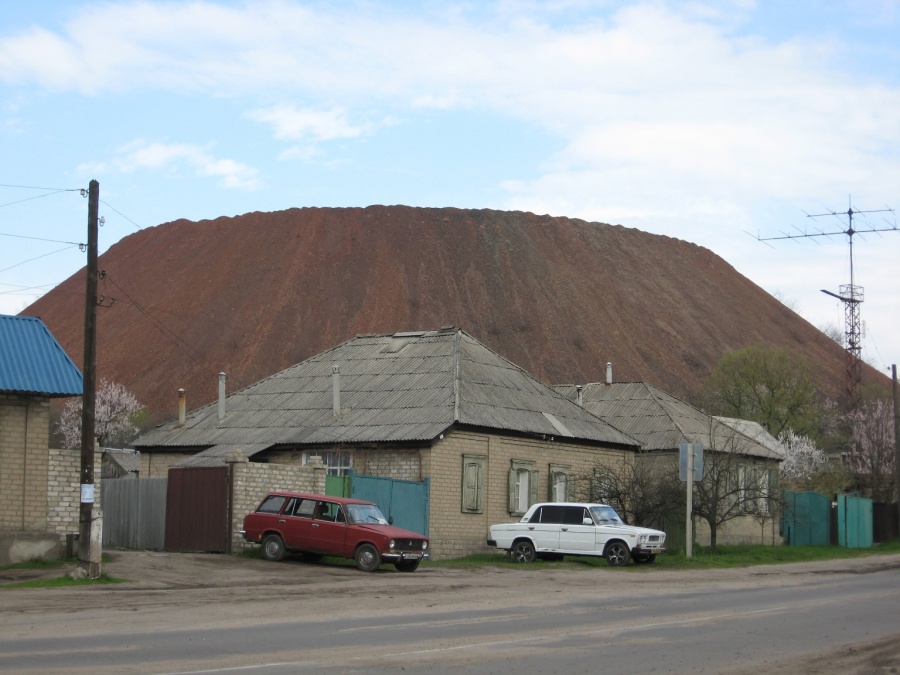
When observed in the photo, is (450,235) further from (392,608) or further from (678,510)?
(392,608)

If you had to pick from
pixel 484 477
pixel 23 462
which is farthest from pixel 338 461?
pixel 23 462

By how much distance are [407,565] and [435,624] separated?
1018 cm

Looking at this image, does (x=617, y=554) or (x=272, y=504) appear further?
(x=617, y=554)

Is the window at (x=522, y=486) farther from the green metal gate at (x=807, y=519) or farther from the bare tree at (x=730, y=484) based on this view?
the green metal gate at (x=807, y=519)

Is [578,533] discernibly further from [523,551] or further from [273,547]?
[273,547]

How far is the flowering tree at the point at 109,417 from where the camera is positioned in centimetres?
7656

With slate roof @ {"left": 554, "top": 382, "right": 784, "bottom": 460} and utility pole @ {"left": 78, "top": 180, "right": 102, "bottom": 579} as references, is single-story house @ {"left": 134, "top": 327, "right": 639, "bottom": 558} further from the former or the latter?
utility pole @ {"left": 78, "top": 180, "right": 102, "bottom": 579}

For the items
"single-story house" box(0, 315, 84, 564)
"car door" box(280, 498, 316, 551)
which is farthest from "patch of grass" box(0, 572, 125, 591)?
"car door" box(280, 498, 316, 551)

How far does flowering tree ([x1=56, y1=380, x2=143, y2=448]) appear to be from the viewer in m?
76.6

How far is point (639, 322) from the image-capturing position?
368ft

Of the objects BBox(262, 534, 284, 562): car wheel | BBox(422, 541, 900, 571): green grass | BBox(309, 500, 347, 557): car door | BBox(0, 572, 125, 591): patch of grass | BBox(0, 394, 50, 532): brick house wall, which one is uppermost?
BBox(0, 394, 50, 532): brick house wall

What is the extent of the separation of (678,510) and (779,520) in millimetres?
10239

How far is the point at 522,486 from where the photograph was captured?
34.5 metres

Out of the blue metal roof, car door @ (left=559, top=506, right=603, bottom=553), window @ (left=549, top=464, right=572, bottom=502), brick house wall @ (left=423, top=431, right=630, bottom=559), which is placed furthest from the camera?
window @ (left=549, top=464, right=572, bottom=502)
